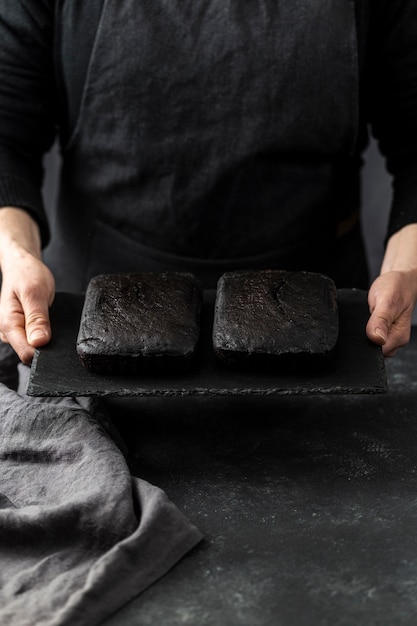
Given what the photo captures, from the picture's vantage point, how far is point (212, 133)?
1509 millimetres

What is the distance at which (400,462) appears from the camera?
118cm

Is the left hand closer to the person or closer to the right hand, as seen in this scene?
the person

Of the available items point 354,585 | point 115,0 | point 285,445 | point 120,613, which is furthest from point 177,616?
point 115,0

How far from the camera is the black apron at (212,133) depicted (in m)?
1.47

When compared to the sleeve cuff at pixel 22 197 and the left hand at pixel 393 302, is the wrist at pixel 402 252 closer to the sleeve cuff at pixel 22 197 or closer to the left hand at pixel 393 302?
the left hand at pixel 393 302

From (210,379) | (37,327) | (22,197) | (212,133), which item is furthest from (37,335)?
(212,133)

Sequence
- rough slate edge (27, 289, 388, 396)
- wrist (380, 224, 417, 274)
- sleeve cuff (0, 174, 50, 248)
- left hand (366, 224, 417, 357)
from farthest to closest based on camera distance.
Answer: sleeve cuff (0, 174, 50, 248) < wrist (380, 224, 417, 274) < left hand (366, 224, 417, 357) < rough slate edge (27, 289, 388, 396)

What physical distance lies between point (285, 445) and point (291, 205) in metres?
0.55

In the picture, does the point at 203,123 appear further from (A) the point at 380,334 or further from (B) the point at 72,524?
(B) the point at 72,524

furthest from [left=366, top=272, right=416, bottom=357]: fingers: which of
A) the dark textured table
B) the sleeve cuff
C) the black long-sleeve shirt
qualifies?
the sleeve cuff

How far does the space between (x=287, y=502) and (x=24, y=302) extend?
1.60 ft

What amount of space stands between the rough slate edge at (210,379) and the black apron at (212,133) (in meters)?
0.41

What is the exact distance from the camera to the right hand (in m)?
1.24

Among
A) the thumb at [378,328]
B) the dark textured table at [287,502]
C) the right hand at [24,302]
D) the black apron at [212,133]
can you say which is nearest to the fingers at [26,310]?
the right hand at [24,302]
